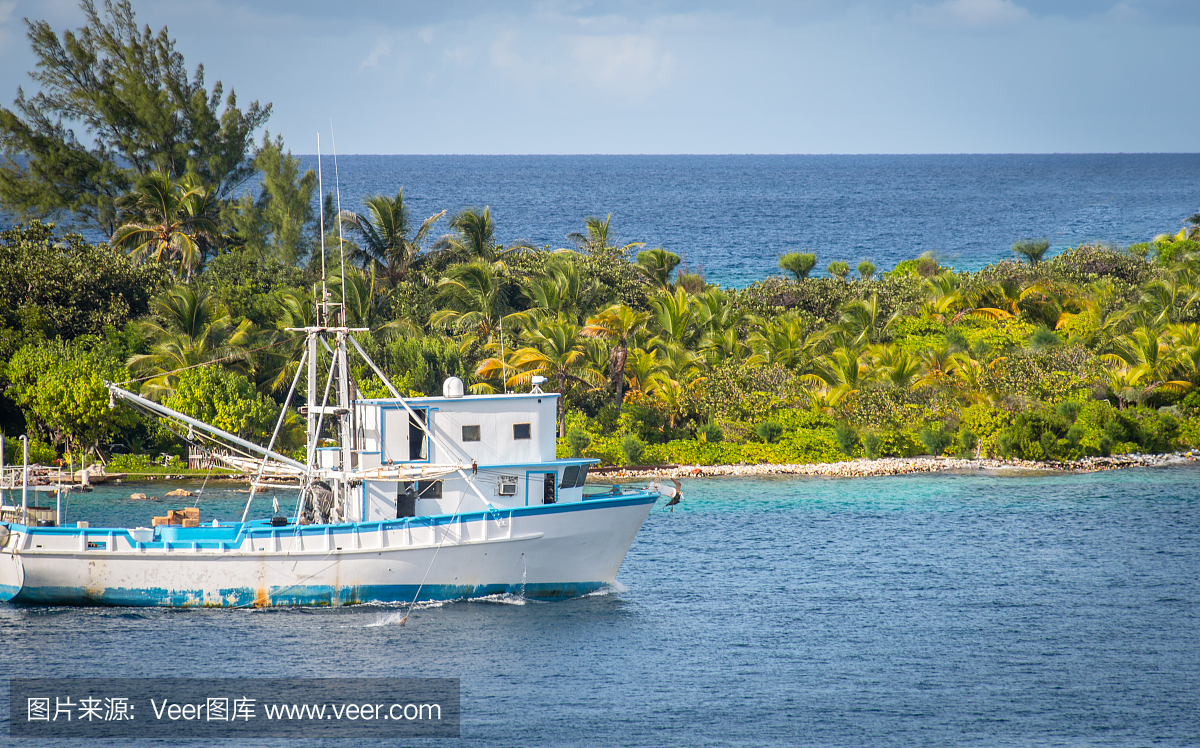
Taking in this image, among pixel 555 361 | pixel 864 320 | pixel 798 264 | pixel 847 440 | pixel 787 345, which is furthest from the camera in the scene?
pixel 798 264

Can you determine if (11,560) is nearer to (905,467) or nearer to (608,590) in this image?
(608,590)

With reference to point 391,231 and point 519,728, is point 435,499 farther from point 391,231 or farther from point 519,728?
point 391,231

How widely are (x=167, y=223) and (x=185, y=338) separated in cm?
1468

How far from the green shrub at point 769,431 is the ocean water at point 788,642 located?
9932mm

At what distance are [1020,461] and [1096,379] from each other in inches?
239

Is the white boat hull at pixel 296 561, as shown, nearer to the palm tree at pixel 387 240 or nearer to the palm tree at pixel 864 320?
the palm tree at pixel 387 240

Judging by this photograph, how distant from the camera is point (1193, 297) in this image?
5447cm

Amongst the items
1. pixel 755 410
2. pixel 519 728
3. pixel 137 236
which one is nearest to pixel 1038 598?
pixel 519 728

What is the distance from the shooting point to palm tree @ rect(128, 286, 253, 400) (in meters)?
44.0

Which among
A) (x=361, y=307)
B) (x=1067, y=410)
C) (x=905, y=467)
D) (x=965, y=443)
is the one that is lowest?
(x=905, y=467)

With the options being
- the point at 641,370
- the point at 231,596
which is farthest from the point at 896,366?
the point at 231,596

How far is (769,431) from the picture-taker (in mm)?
46656

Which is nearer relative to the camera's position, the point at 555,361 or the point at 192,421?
the point at 192,421

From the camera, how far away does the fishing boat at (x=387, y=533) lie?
27781mm
